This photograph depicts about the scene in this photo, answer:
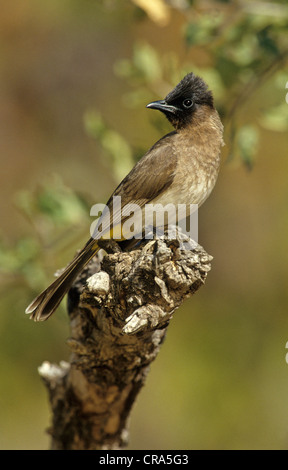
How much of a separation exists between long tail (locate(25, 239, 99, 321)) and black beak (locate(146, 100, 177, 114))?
798 mm

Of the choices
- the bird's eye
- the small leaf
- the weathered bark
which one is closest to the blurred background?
the small leaf

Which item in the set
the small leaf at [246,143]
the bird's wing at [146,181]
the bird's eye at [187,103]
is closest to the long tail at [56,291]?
the bird's wing at [146,181]

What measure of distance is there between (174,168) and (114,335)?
1097 mm

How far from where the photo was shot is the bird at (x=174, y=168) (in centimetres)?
325

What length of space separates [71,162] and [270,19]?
8.74 feet

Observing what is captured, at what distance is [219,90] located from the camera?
11.0 feet

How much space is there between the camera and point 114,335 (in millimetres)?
2703

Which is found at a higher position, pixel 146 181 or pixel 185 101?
pixel 185 101

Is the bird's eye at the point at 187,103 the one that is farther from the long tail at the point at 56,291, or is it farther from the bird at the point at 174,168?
the long tail at the point at 56,291

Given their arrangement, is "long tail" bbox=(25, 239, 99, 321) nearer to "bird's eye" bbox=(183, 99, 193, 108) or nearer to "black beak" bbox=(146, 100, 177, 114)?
"black beak" bbox=(146, 100, 177, 114)

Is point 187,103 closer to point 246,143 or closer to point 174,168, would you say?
point 174,168

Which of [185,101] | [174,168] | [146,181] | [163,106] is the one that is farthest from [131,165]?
[185,101]

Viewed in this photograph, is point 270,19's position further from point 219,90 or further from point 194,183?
point 194,183

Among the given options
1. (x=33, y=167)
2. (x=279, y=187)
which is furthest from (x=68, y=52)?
(x=279, y=187)
